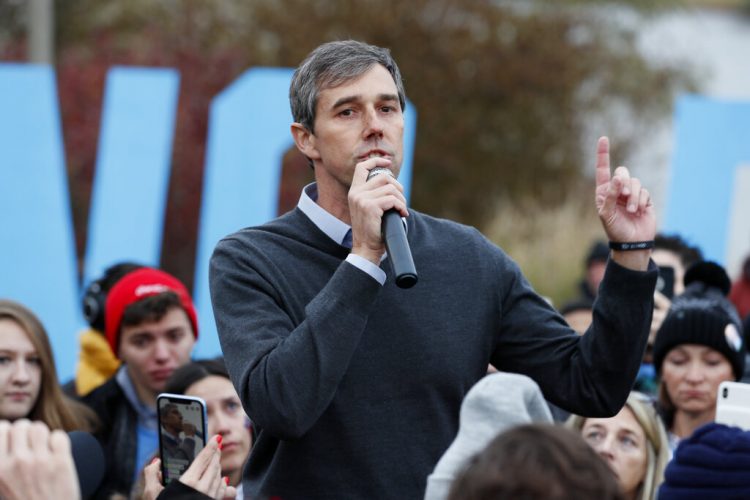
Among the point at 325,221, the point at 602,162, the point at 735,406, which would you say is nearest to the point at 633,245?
the point at 602,162

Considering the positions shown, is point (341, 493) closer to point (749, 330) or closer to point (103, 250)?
point (749, 330)

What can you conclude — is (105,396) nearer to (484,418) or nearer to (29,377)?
(29,377)

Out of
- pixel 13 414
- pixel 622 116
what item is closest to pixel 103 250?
pixel 13 414

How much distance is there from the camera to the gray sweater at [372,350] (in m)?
2.65

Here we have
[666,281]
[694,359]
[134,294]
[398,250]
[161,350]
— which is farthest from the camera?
[666,281]

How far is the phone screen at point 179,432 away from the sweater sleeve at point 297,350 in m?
0.36

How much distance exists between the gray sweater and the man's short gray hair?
0.26 meters

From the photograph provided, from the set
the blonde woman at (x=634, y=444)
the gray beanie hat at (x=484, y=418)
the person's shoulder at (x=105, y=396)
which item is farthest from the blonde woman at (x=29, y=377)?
the gray beanie hat at (x=484, y=418)

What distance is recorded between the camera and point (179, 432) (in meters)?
3.17

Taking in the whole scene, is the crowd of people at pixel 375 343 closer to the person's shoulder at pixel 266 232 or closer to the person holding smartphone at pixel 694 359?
the person's shoulder at pixel 266 232

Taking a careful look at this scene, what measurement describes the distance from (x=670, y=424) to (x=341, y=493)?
91.2 inches

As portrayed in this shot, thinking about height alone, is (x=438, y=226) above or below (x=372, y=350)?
above

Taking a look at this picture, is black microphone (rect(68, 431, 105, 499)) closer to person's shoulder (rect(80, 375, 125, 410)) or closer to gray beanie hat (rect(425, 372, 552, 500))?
gray beanie hat (rect(425, 372, 552, 500))

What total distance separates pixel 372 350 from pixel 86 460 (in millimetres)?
714
